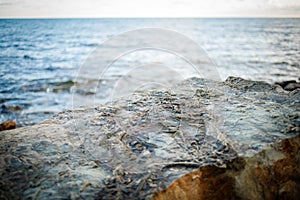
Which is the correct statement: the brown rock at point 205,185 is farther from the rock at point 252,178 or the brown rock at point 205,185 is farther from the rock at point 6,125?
the rock at point 6,125

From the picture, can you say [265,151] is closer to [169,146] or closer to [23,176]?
[169,146]

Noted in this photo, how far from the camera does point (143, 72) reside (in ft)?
44.0

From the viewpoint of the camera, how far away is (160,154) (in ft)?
5.72

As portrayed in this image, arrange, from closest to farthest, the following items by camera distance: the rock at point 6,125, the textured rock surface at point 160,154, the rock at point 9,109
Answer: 1. the textured rock surface at point 160,154
2. the rock at point 6,125
3. the rock at point 9,109

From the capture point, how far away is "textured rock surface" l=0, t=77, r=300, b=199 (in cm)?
150

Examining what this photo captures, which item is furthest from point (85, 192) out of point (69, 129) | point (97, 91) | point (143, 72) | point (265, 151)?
point (143, 72)

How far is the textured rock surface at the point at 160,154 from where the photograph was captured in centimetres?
150

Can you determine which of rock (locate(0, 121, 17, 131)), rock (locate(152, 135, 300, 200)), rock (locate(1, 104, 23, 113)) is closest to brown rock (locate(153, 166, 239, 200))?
rock (locate(152, 135, 300, 200))

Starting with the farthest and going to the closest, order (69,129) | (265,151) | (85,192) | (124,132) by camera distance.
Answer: (69,129), (124,132), (265,151), (85,192)

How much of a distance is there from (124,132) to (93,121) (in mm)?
417

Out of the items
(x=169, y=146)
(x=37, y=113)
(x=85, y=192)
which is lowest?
(x=37, y=113)

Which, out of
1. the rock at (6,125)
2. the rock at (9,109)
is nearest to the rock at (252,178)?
the rock at (6,125)

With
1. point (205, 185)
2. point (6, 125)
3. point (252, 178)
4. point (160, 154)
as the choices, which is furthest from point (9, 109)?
point (252, 178)

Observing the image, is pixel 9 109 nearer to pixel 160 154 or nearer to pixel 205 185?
pixel 160 154
